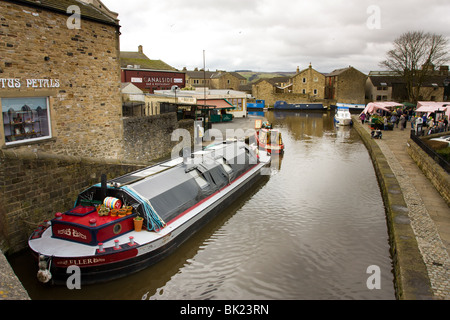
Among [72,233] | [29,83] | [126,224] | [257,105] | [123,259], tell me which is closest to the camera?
[123,259]

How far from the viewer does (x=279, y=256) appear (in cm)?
880

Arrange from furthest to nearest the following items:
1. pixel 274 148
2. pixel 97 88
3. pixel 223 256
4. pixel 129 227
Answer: pixel 274 148 → pixel 97 88 → pixel 223 256 → pixel 129 227

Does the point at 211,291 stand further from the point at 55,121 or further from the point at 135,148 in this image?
the point at 135,148

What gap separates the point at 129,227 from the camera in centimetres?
818

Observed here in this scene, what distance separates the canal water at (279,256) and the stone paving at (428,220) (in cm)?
95

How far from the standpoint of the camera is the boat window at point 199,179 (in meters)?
10.7

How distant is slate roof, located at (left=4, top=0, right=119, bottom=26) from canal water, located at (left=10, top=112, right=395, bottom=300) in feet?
22.5

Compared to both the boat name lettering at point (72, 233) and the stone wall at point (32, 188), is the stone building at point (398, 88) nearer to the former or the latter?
the stone wall at point (32, 188)

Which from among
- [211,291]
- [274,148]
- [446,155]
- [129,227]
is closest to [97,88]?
[129,227]

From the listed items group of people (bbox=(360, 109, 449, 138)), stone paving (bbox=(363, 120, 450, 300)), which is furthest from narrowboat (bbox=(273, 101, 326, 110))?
stone paving (bbox=(363, 120, 450, 300))

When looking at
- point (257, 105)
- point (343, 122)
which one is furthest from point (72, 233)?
point (257, 105)

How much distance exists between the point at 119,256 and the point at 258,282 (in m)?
3.12

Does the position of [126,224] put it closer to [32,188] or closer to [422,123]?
[32,188]

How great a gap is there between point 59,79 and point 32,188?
3.76 meters
